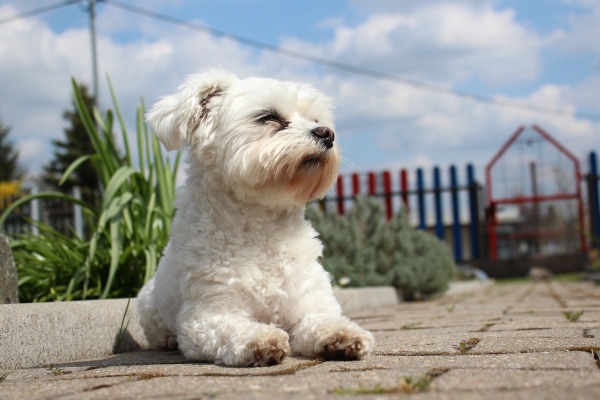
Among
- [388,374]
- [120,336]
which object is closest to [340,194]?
[120,336]

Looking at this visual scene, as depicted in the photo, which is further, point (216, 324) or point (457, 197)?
point (457, 197)

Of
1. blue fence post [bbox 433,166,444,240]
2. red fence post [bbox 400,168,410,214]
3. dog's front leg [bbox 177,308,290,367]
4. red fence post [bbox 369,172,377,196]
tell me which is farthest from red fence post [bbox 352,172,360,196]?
dog's front leg [bbox 177,308,290,367]

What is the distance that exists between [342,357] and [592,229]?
17755 mm

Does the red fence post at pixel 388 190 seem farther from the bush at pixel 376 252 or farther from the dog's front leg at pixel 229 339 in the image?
the dog's front leg at pixel 229 339

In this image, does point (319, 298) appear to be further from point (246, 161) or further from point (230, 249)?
point (246, 161)

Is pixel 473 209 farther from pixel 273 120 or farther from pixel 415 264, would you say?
pixel 273 120

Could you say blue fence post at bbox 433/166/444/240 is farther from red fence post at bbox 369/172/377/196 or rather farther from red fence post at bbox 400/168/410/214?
red fence post at bbox 369/172/377/196

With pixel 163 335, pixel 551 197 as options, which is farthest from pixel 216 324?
pixel 551 197

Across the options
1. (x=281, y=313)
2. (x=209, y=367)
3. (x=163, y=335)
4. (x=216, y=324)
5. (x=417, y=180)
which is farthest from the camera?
(x=417, y=180)

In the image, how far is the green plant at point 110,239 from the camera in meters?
4.66

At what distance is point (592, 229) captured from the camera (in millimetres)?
18781

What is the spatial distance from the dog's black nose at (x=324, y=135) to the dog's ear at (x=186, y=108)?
521mm

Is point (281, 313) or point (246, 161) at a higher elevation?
point (246, 161)

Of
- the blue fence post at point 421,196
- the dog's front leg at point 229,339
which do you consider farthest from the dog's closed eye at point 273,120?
the blue fence post at point 421,196
